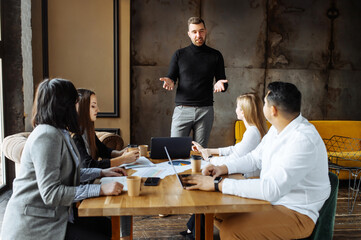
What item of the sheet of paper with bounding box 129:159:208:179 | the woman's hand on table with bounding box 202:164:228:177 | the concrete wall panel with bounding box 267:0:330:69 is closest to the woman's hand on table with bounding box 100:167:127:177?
the sheet of paper with bounding box 129:159:208:179

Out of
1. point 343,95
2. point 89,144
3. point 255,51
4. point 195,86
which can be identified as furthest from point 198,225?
point 343,95

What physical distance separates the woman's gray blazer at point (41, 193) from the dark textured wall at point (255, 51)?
294 centimetres

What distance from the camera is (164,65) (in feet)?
14.1

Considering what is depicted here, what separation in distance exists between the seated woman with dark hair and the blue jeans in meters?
1.87

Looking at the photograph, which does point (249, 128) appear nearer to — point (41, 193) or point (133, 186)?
point (133, 186)

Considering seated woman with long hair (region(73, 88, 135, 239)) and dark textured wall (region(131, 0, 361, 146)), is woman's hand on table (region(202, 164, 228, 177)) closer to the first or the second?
seated woman with long hair (region(73, 88, 135, 239))

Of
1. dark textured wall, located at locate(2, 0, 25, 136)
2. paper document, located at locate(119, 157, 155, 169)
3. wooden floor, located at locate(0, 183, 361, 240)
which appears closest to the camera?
paper document, located at locate(119, 157, 155, 169)

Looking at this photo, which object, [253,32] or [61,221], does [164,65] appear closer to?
[253,32]

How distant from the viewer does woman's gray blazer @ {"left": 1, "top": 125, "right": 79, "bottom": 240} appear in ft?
4.38

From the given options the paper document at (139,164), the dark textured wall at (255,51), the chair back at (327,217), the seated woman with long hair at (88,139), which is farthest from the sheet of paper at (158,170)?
the dark textured wall at (255,51)

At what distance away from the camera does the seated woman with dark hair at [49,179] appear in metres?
1.34

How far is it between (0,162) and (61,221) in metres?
2.57

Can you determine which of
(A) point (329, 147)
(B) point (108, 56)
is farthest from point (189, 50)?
(A) point (329, 147)

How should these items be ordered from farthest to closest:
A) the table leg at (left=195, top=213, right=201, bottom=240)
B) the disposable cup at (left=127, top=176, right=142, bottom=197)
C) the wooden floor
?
the wooden floor → the table leg at (left=195, top=213, right=201, bottom=240) → the disposable cup at (left=127, top=176, right=142, bottom=197)
